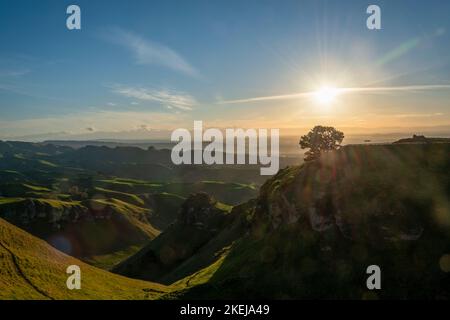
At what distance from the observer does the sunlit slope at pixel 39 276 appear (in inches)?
2040

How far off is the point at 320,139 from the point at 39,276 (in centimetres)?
9959

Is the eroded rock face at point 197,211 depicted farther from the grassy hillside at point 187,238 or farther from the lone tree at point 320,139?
the lone tree at point 320,139

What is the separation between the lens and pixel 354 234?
218ft

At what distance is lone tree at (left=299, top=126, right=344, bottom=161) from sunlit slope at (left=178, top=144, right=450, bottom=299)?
161 ft

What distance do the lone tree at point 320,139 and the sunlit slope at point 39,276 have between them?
7886cm

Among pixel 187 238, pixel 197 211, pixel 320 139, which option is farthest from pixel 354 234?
pixel 197 211

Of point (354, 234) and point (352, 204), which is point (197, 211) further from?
point (354, 234)

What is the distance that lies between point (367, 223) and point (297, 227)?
46.0 feet

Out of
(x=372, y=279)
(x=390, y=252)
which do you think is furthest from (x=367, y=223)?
(x=372, y=279)

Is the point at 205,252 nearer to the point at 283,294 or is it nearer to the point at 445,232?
the point at 283,294

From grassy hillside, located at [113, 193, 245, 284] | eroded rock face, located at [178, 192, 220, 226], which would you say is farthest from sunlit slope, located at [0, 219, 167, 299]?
eroded rock face, located at [178, 192, 220, 226]
